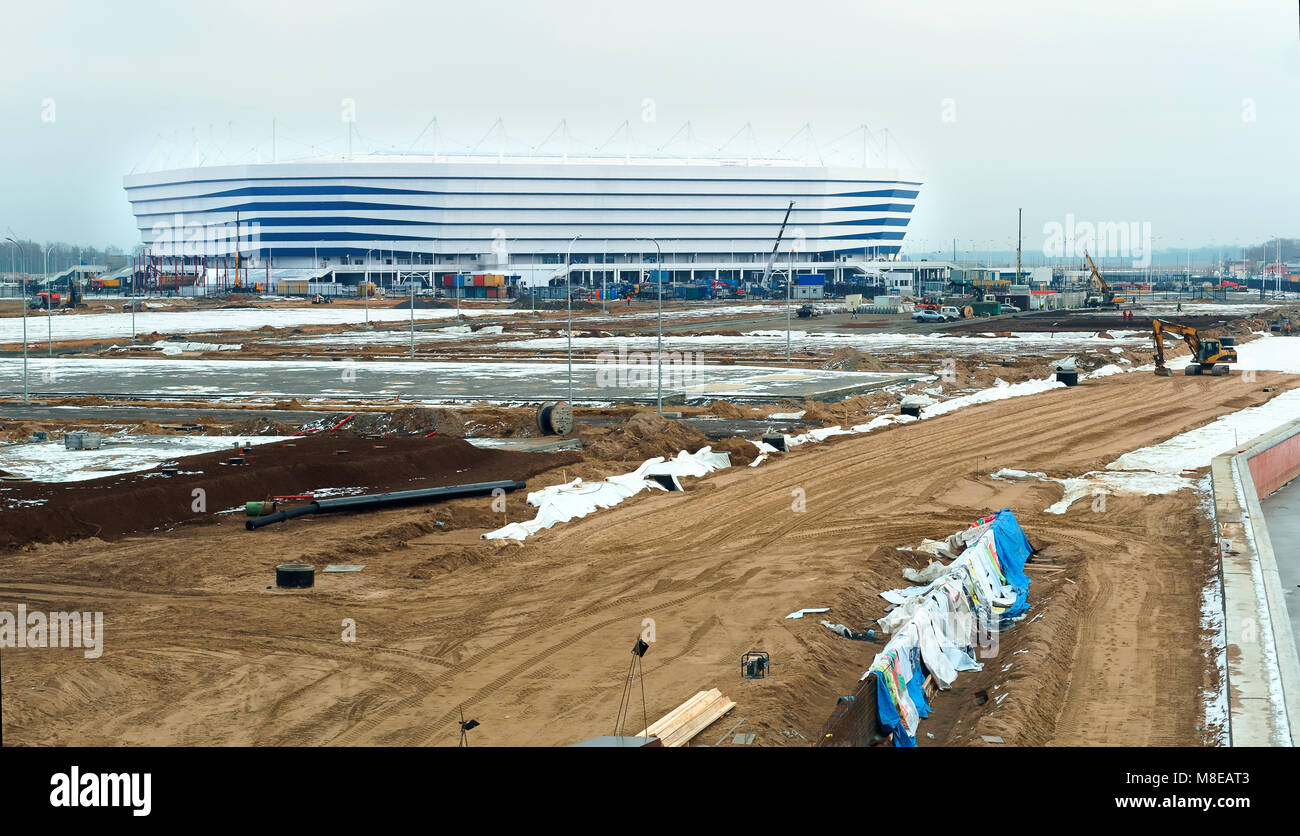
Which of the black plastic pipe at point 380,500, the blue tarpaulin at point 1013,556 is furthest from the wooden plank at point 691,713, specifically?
the black plastic pipe at point 380,500

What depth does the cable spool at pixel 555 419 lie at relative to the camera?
108ft

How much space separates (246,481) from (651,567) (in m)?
9.77

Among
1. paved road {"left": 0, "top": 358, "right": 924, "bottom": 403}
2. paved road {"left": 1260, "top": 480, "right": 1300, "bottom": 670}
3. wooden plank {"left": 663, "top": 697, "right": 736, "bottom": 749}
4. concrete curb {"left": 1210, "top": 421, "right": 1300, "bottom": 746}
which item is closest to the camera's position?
wooden plank {"left": 663, "top": 697, "right": 736, "bottom": 749}

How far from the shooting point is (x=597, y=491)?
23.7m

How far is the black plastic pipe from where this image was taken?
21847 millimetres

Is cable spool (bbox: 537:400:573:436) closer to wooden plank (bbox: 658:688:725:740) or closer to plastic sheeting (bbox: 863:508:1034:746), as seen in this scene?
plastic sheeting (bbox: 863:508:1034:746)

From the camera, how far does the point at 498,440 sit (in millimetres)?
33000

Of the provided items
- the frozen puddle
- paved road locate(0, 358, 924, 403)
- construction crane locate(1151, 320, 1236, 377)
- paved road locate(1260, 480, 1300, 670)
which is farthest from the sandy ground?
construction crane locate(1151, 320, 1236, 377)

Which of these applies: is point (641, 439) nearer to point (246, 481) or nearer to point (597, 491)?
point (597, 491)

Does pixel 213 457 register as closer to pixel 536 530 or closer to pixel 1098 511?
pixel 536 530

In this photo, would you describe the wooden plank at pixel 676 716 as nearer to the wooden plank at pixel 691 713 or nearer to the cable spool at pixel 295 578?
the wooden plank at pixel 691 713

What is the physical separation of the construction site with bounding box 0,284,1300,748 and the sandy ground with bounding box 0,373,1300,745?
61 millimetres

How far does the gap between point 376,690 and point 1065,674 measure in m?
7.52
